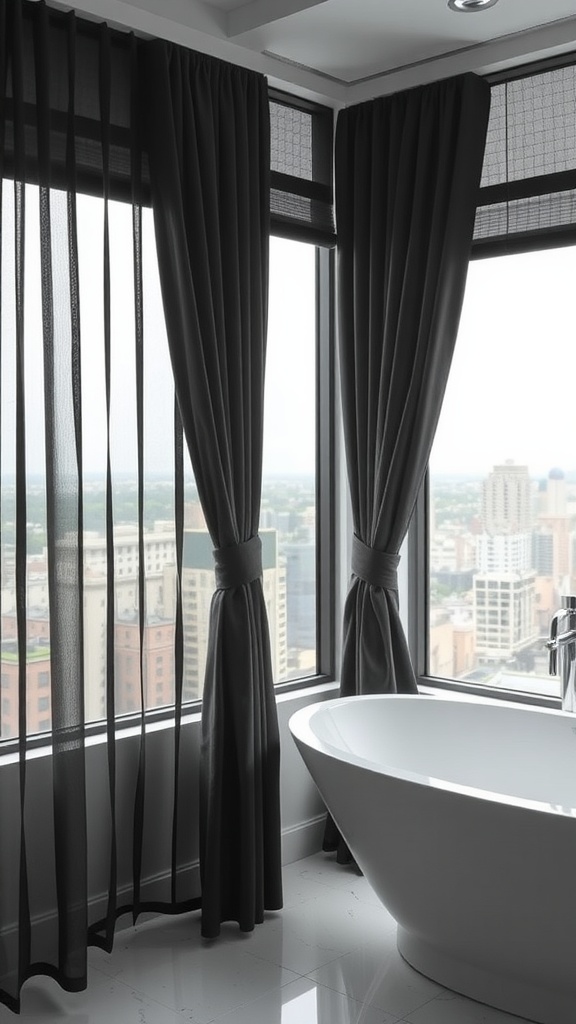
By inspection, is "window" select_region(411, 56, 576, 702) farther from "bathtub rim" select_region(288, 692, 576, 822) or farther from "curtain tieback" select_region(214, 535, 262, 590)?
"curtain tieback" select_region(214, 535, 262, 590)

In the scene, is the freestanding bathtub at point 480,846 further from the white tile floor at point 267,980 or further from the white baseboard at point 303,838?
the white baseboard at point 303,838

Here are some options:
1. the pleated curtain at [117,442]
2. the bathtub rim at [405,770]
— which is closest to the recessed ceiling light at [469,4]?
the pleated curtain at [117,442]

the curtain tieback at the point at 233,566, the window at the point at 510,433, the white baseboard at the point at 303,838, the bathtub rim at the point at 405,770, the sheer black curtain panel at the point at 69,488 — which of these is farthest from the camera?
the white baseboard at the point at 303,838

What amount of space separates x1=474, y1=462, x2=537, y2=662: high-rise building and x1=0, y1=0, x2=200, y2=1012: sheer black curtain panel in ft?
3.94

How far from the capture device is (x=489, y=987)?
2.59 metres

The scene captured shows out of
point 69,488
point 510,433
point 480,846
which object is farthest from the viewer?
point 510,433

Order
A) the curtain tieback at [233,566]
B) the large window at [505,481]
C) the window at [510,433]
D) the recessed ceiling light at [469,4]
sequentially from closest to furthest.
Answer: the recessed ceiling light at [469,4] < the curtain tieback at [233,566] < the window at [510,433] < the large window at [505,481]

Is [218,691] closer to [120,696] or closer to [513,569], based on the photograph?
[120,696]

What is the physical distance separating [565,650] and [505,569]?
1.61 ft

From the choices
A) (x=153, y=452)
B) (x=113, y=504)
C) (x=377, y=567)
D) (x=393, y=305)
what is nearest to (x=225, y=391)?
(x=153, y=452)

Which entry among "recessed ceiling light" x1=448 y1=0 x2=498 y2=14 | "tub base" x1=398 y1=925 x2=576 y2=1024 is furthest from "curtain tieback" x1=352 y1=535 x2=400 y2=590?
"recessed ceiling light" x1=448 y1=0 x2=498 y2=14

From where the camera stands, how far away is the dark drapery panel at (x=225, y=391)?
2.96 m

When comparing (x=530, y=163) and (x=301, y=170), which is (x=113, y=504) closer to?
(x=301, y=170)

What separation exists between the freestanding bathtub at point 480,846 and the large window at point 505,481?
430 millimetres
